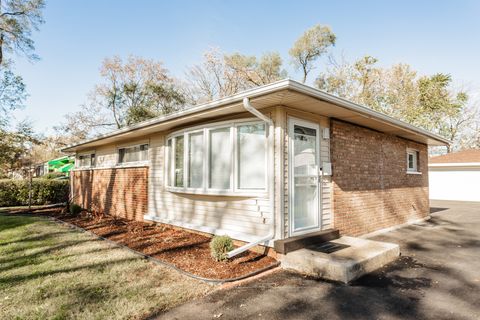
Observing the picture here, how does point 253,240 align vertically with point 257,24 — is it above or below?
below

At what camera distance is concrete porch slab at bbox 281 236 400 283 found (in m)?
4.02

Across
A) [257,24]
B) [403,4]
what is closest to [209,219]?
[403,4]

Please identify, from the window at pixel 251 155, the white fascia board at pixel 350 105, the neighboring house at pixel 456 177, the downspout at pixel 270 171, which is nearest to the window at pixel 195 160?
the window at pixel 251 155

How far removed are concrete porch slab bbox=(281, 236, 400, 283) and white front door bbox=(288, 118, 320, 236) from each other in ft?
1.58

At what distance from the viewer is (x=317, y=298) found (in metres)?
3.47

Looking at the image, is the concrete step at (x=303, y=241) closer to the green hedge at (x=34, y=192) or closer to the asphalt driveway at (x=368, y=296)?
the asphalt driveway at (x=368, y=296)

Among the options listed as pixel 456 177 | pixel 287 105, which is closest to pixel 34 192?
pixel 287 105

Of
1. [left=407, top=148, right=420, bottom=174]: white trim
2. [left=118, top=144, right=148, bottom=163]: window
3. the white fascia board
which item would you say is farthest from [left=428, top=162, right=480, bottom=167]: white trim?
[left=118, top=144, right=148, bottom=163]: window

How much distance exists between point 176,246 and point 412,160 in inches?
329

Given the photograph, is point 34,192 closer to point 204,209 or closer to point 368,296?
point 204,209

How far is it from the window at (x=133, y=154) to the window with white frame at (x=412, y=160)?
842 cm

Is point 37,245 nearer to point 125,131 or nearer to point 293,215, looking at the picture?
point 125,131

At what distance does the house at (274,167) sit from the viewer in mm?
4887

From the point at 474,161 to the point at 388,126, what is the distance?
1451cm
